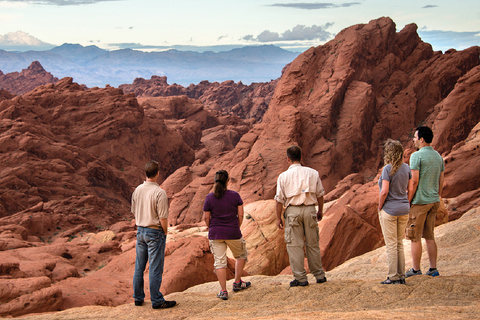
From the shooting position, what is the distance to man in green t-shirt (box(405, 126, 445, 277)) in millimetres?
6988

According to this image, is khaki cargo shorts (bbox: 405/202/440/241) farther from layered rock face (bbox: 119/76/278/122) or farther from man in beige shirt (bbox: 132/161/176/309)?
layered rock face (bbox: 119/76/278/122)

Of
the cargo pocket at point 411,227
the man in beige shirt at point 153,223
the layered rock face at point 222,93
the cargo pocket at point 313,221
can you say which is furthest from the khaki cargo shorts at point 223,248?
the layered rock face at point 222,93

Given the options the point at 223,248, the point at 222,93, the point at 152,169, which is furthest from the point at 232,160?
the point at 222,93

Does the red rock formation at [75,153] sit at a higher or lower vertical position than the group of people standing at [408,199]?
lower

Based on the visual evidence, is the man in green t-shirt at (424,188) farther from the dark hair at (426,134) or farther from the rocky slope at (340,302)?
the rocky slope at (340,302)

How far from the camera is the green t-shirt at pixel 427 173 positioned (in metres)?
6.98

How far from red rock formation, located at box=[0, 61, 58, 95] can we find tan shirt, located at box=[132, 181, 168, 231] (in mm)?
Answer: 92487

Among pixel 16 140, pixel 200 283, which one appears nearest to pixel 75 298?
pixel 200 283

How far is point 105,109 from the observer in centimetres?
4047

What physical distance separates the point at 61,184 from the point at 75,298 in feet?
70.0

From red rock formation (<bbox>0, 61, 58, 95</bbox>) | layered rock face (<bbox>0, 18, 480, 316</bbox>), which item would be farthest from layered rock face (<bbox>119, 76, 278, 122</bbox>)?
layered rock face (<bbox>0, 18, 480, 316</bbox>)

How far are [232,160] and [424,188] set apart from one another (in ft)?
74.3

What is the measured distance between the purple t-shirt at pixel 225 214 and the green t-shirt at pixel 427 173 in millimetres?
3033

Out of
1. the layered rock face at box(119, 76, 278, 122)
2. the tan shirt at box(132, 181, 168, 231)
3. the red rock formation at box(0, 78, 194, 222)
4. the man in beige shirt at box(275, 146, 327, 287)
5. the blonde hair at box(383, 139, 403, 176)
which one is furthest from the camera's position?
the layered rock face at box(119, 76, 278, 122)
